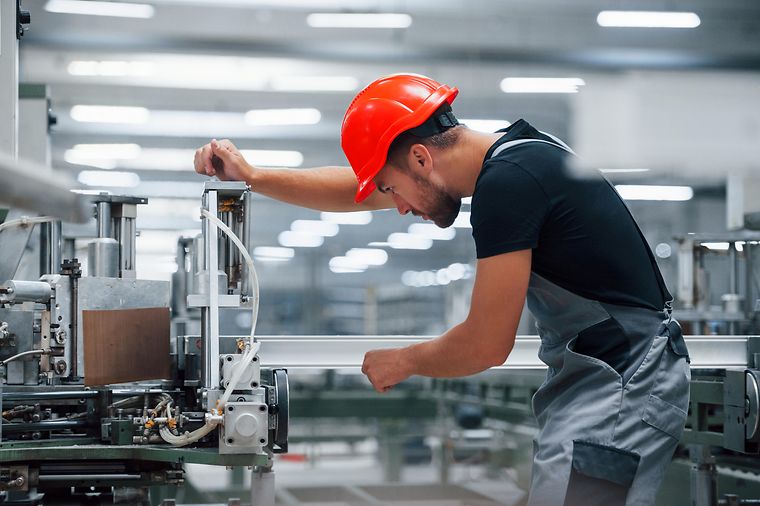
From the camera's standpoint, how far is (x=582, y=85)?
1.87 feet

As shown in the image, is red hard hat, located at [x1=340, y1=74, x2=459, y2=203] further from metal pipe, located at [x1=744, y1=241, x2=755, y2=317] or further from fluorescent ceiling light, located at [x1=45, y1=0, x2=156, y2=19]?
fluorescent ceiling light, located at [x1=45, y1=0, x2=156, y2=19]

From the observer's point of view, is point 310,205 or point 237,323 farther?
point 237,323

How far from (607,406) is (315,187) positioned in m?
0.86

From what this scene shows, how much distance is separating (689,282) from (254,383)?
3227mm

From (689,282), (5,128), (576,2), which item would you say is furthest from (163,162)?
(5,128)

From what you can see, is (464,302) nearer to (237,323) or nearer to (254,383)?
(237,323)

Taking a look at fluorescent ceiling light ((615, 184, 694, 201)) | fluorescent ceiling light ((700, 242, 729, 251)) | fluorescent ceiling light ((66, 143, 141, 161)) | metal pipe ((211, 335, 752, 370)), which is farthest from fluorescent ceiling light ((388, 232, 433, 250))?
metal pipe ((211, 335, 752, 370))

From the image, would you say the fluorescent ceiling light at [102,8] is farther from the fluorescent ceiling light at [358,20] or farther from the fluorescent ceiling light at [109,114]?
the fluorescent ceiling light at [358,20]

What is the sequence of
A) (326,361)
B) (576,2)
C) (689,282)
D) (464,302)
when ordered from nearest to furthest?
(326,361) → (689,282) → (576,2) → (464,302)

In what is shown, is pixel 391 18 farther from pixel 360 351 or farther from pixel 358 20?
pixel 360 351

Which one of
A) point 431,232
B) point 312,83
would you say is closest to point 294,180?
point 312,83

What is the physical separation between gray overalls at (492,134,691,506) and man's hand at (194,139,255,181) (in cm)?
70

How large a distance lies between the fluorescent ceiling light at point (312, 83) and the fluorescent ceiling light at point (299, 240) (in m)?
3.43

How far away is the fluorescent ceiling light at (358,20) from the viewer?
7441 millimetres
